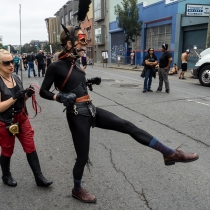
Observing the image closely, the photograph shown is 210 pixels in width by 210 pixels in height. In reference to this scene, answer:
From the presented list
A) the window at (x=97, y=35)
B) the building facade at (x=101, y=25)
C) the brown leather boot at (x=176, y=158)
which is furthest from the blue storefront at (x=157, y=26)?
the brown leather boot at (x=176, y=158)

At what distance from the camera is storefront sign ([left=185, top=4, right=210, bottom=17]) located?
1630cm

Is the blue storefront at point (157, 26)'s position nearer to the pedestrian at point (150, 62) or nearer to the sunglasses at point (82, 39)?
the pedestrian at point (150, 62)

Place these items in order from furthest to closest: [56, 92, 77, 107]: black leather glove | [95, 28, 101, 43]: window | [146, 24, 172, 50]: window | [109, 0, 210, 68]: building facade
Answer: [95, 28, 101, 43]: window < [146, 24, 172, 50]: window < [109, 0, 210, 68]: building facade < [56, 92, 77, 107]: black leather glove

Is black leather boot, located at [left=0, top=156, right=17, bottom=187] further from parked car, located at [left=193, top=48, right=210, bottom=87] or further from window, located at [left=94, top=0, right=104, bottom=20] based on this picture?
window, located at [left=94, top=0, right=104, bottom=20]

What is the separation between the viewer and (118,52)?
3294 cm

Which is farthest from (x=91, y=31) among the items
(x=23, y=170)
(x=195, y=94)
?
(x=23, y=170)

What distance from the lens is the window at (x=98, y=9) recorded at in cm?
3653

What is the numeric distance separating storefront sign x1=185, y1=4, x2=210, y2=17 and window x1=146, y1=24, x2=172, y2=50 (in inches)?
220

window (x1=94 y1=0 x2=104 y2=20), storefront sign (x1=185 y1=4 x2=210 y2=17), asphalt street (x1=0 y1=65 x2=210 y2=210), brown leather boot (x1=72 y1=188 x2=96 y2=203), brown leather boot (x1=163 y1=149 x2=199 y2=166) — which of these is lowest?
asphalt street (x1=0 y1=65 x2=210 y2=210)

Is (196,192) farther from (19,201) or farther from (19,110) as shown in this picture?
(19,110)

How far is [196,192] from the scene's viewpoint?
2.84m

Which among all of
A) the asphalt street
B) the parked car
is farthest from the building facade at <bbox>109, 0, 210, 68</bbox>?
the asphalt street

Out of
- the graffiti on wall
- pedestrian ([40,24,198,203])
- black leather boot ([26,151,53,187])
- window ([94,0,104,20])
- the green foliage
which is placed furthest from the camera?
window ([94,0,104,20])

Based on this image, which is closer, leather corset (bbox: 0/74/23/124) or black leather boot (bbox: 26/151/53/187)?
leather corset (bbox: 0/74/23/124)
